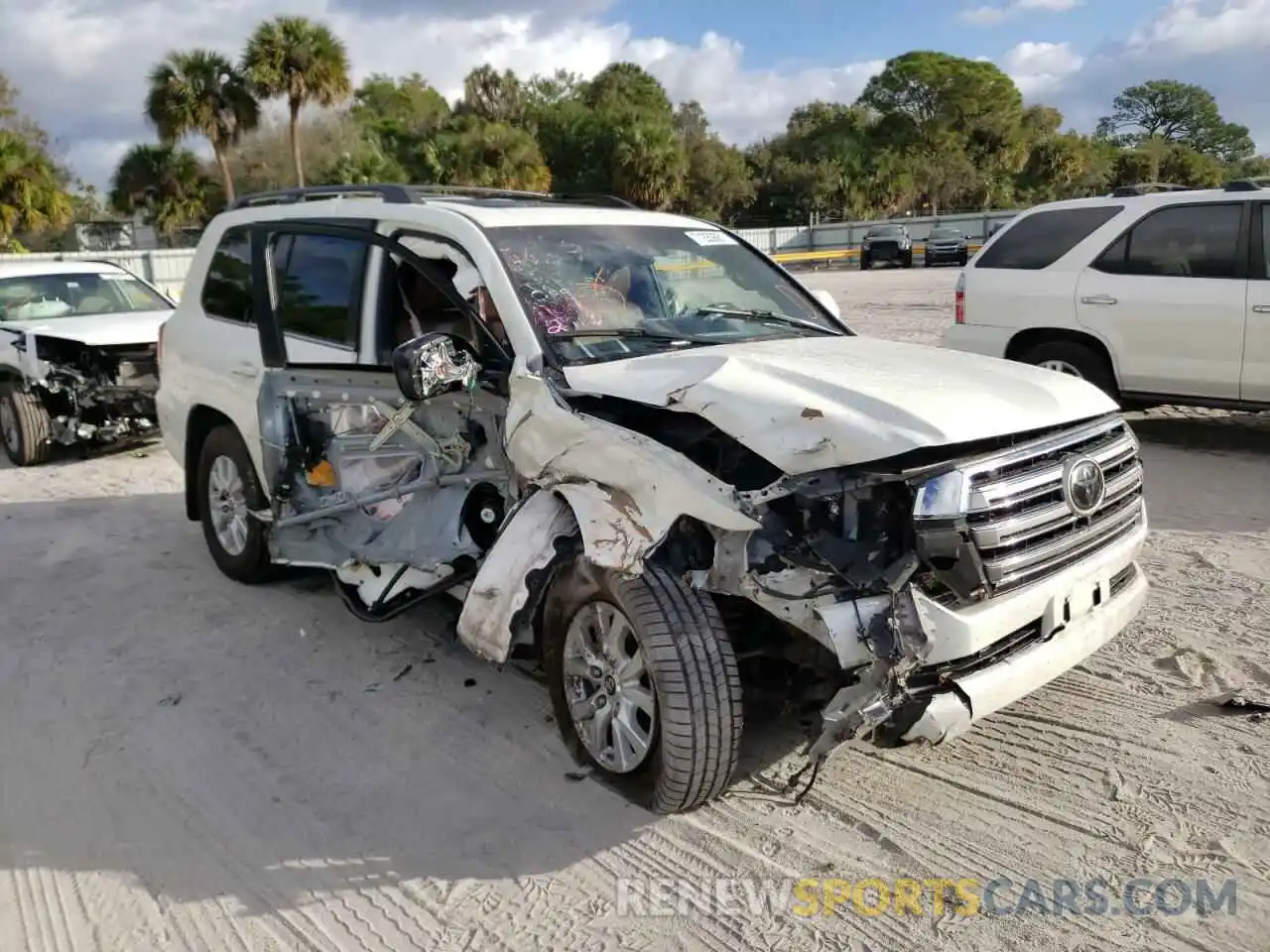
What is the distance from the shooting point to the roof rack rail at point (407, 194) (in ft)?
15.6

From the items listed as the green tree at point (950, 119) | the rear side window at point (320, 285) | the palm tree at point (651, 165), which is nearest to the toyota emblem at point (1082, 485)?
the rear side window at point (320, 285)

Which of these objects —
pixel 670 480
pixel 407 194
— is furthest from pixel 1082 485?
pixel 407 194

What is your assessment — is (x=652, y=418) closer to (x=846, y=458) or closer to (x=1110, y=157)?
(x=846, y=458)

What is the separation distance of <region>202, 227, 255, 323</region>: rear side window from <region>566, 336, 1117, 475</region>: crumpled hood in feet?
8.49

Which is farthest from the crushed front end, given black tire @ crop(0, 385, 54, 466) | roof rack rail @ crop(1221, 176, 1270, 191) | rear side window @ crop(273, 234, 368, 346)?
black tire @ crop(0, 385, 54, 466)

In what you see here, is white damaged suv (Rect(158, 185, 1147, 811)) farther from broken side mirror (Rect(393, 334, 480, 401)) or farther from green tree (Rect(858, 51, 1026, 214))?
green tree (Rect(858, 51, 1026, 214))

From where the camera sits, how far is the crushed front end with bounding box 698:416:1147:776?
296 centimetres

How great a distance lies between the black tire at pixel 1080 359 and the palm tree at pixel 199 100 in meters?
33.1

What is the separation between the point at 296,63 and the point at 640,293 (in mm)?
Result: 34026

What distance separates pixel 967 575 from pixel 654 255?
2150 millimetres

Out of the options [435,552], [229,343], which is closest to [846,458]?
[435,552]

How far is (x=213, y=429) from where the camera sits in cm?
573

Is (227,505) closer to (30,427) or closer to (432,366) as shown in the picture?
(432,366)

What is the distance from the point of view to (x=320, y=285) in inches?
194
